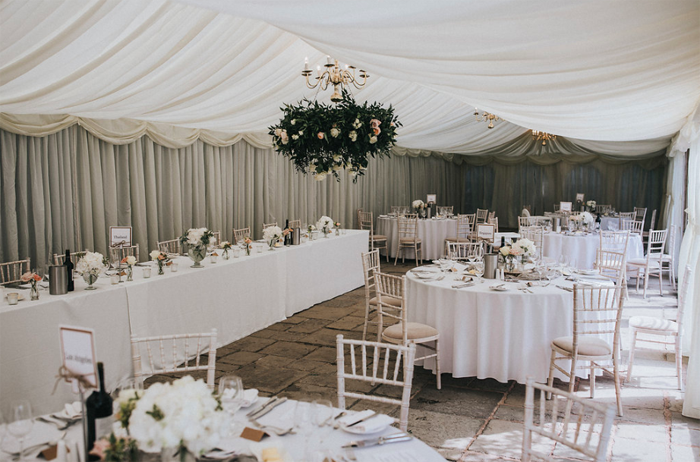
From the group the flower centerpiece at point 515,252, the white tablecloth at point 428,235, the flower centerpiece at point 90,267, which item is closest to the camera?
the flower centerpiece at point 90,267

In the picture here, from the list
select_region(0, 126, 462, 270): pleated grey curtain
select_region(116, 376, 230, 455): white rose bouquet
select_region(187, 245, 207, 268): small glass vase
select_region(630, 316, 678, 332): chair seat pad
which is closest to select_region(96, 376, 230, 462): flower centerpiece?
select_region(116, 376, 230, 455): white rose bouquet

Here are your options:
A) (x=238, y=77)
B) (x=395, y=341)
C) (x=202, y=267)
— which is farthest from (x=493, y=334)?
(x=238, y=77)

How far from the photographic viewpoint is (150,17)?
12.5 ft

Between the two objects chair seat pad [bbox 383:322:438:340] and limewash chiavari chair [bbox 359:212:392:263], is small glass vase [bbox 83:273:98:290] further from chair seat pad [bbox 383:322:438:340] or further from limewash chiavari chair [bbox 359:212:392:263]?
limewash chiavari chair [bbox 359:212:392:263]

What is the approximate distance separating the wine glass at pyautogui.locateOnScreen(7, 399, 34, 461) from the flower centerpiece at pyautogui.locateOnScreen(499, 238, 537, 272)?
13.8 ft

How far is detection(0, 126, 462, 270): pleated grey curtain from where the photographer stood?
19.1ft

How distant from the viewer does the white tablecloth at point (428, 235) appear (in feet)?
38.2

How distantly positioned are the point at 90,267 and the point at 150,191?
3243 mm

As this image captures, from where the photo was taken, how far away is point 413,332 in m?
4.68

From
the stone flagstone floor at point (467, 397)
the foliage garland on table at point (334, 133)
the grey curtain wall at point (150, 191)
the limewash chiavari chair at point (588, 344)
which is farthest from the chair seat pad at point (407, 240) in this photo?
the limewash chiavari chair at point (588, 344)

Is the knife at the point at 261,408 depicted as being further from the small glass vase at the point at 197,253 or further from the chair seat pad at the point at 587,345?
the small glass vase at the point at 197,253

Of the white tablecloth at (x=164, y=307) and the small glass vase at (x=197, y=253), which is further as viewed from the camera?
the small glass vase at (x=197, y=253)

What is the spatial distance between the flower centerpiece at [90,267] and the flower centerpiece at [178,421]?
10.1 ft

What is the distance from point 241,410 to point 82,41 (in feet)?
10.0
